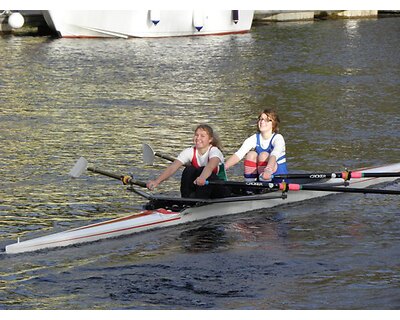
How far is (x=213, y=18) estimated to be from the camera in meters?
39.7

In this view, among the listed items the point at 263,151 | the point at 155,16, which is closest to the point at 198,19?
the point at 155,16

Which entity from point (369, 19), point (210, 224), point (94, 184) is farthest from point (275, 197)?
point (369, 19)

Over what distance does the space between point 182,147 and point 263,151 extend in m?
4.75

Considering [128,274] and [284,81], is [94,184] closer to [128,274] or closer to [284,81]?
[128,274]

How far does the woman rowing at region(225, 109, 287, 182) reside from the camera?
12.8 meters

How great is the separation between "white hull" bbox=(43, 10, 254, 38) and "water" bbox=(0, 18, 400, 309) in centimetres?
183

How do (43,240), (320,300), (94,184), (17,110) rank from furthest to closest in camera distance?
1. (17,110)
2. (94,184)
3. (43,240)
4. (320,300)

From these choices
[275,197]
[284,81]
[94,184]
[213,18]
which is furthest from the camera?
[213,18]

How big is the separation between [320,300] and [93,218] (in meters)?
3.93

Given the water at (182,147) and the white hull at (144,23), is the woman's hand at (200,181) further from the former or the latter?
the white hull at (144,23)

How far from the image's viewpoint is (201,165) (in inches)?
486

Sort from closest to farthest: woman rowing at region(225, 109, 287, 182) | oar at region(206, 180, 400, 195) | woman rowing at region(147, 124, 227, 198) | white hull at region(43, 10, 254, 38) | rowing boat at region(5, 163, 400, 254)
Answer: rowing boat at region(5, 163, 400, 254), oar at region(206, 180, 400, 195), woman rowing at region(147, 124, 227, 198), woman rowing at region(225, 109, 287, 182), white hull at region(43, 10, 254, 38)

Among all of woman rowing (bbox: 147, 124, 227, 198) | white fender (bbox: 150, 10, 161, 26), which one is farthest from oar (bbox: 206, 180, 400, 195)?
white fender (bbox: 150, 10, 161, 26)

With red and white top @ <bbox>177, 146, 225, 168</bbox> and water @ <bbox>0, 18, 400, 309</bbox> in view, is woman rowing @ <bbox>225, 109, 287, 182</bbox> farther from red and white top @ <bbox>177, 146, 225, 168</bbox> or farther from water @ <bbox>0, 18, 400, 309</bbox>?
water @ <bbox>0, 18, 400, 309</bbox>
